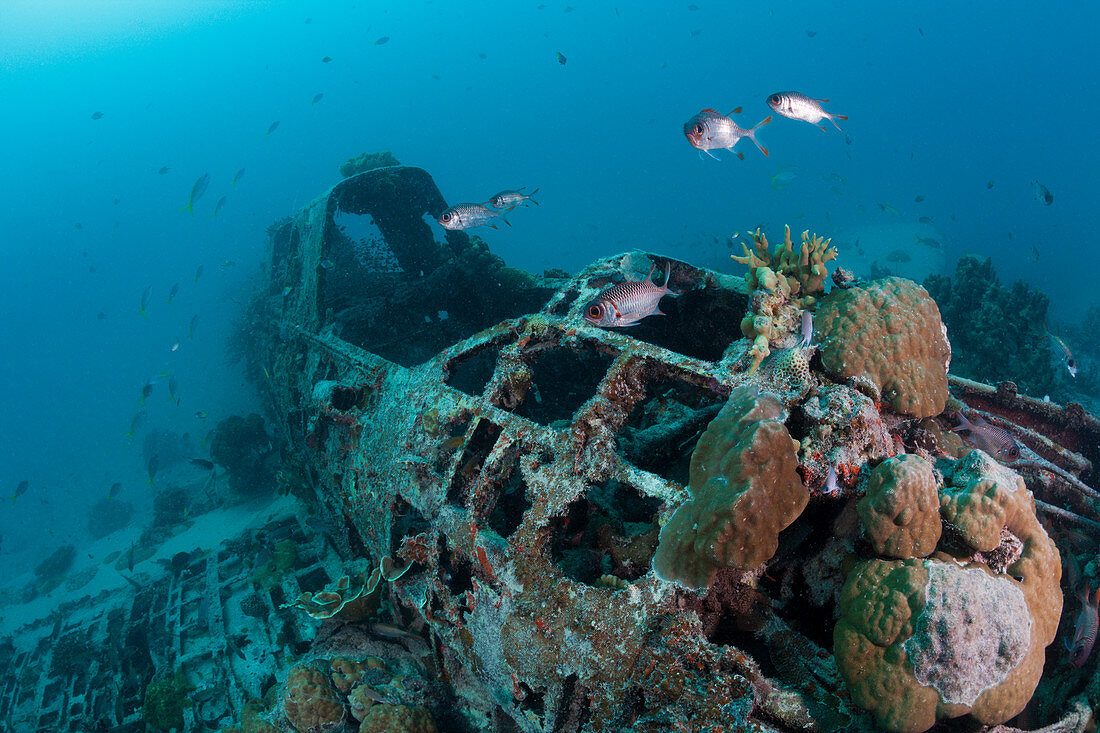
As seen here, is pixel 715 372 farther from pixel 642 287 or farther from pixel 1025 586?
pixel 1025 586

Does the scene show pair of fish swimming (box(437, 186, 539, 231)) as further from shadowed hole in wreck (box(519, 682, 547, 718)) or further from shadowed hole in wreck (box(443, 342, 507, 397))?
shadowed hole in wreck (box(519, 682, 547, 718))

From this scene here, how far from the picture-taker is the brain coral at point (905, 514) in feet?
7.73

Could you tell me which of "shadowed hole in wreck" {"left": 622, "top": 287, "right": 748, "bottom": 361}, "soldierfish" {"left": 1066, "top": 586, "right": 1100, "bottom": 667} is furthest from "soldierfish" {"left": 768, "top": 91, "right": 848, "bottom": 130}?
"soldierfish" {"left": 1066, "top": 586, "right": 1100, "bottom": 667}

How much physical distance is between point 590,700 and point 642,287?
8.93 ft

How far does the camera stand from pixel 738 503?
239cm

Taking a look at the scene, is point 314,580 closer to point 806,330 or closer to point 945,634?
point 806,330

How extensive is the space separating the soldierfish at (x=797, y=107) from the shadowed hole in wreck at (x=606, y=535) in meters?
3.90

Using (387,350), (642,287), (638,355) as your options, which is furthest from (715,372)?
(387,350)

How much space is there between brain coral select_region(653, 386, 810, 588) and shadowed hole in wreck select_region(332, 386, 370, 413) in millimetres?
4324

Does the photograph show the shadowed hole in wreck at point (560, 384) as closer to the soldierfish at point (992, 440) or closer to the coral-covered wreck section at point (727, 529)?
the coral-covered wreck section at point (727, 529)

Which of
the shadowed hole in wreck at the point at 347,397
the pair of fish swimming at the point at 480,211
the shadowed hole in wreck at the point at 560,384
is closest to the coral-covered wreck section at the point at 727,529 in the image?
the shadowed hole in wreck at the point at 347,397

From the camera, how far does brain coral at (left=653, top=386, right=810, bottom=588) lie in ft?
7.91

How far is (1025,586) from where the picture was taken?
250 centimetres

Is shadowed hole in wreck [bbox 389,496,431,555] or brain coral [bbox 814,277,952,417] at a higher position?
brain coral [bbox 814,277,952,417]
